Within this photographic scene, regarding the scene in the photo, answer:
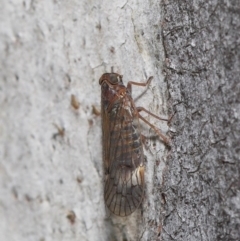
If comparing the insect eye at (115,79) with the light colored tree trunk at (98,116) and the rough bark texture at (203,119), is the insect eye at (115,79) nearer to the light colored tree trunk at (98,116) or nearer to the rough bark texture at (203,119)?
the light colored tree trunk at (98,116)

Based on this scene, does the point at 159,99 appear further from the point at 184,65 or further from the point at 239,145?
the point at 239,145

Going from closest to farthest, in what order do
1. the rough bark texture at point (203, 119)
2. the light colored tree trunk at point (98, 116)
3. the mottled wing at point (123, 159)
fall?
the light colored tree trunk at point (98, 116), the mottled wing at point (123, 159), the rough bark texture at point (203, 119)

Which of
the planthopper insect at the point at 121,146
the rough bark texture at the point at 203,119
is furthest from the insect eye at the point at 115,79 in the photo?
the rough bark texture at the point at 203,119

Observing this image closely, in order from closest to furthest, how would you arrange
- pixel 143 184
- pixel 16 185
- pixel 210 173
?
1. pixel 16 185
2. pixel 143 184
3. pixel 210 173

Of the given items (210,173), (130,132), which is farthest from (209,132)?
(130,132)

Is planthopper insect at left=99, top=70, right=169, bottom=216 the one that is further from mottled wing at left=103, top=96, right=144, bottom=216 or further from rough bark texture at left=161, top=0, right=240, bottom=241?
rough bark texture at left=161, top=0, right=240, bottom=241

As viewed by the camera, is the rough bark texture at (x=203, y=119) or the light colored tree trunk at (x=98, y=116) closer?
the light colored tree trunk at (x=98, y=116)

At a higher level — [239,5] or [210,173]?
[239,5]

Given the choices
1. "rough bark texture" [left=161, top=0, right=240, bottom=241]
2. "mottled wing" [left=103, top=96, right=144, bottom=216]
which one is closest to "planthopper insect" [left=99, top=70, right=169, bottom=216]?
"mottled wing" [left=103, top=96, right=144, bottom=216]
